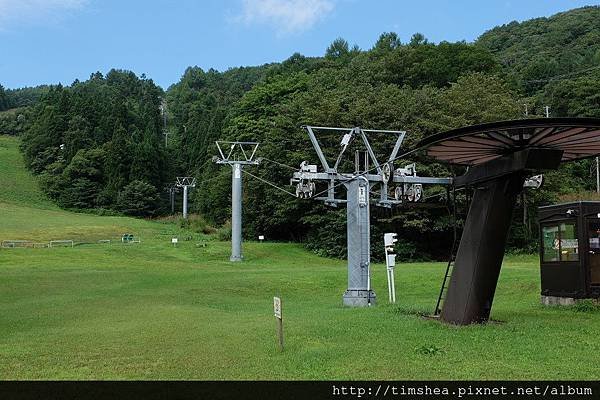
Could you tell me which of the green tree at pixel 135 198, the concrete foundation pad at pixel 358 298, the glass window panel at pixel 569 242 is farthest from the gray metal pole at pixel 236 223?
the green tree at pixel 135 198

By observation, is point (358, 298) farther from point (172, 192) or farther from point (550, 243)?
point (172, 192)

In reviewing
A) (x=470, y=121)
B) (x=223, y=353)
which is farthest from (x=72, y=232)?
(x=223, y=353)

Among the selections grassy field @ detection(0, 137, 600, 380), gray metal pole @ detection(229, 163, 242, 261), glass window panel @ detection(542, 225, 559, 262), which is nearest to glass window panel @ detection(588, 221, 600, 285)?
glass window panel @ detection(542, 225, 559, 262)

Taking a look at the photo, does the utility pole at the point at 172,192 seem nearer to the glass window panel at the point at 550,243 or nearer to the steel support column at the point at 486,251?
the glass window panel at the point at 550,243

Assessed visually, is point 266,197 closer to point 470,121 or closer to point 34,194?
point 470,121

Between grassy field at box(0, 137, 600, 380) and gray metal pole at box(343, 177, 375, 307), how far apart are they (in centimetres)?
96

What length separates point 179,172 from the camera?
305 feet

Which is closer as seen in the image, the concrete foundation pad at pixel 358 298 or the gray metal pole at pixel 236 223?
the concrete foundation pad at pixel 358 298

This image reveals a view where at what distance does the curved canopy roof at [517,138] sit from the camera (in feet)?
31.8

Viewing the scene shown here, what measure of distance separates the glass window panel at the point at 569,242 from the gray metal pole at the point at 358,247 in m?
5.00

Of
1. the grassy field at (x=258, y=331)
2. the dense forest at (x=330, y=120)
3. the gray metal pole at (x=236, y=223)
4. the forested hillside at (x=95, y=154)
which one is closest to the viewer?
the grassy field at (x=258, y=331)

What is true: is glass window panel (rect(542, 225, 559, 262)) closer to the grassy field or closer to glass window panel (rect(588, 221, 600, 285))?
glass window panel (rect(588, 221, 600, 285))

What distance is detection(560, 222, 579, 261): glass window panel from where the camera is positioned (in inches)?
589

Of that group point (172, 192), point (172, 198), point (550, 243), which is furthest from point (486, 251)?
point (172, 198)
